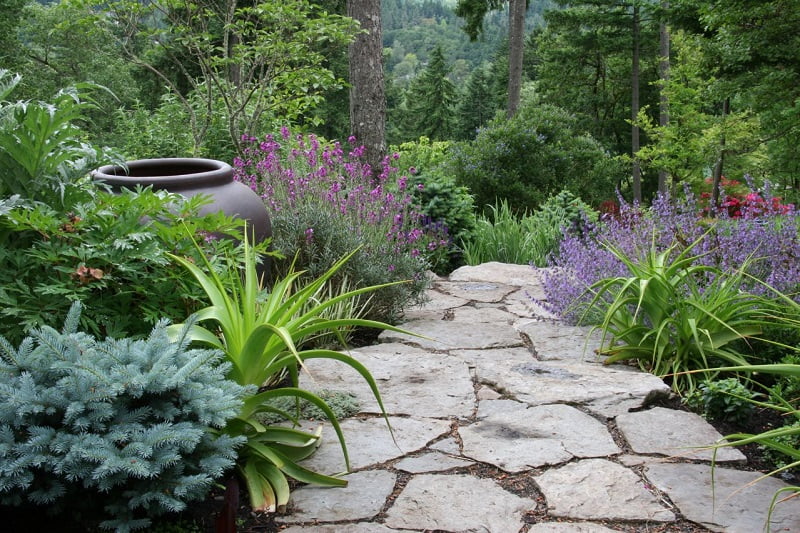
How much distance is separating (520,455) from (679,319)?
1322mm

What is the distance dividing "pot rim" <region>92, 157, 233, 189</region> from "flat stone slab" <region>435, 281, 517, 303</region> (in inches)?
89.2

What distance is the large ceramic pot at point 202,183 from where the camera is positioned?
3746 mm

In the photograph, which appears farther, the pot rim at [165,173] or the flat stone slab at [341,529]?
the pot rim at [165,173]

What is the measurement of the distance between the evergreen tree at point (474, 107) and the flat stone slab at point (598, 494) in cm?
3394

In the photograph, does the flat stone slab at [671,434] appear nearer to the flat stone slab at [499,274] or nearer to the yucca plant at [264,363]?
the yucca plant at [264,363]

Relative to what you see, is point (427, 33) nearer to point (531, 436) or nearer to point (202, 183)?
point (202, 183)

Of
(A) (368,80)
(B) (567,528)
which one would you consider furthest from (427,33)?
(B) (567,528)

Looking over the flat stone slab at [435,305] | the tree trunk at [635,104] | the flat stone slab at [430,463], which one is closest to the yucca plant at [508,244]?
the flat stone slab at [435,305]

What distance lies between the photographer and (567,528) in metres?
2.26

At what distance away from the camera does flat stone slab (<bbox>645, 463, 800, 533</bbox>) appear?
226 cm

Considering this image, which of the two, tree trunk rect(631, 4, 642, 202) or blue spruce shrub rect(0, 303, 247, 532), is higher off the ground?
tree trunk rect(631, 4, 642, 202)

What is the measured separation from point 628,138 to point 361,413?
79.2 feet

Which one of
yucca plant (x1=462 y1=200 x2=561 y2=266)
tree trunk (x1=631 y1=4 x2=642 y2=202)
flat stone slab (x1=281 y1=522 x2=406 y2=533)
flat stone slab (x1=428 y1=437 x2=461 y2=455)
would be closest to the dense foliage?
flat stone slab (x1=281 y1=522 x2=406 y2=533)

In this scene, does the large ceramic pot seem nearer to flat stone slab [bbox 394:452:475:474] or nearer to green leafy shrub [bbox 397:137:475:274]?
flat stone slab [bbox 394:452:475:474]
